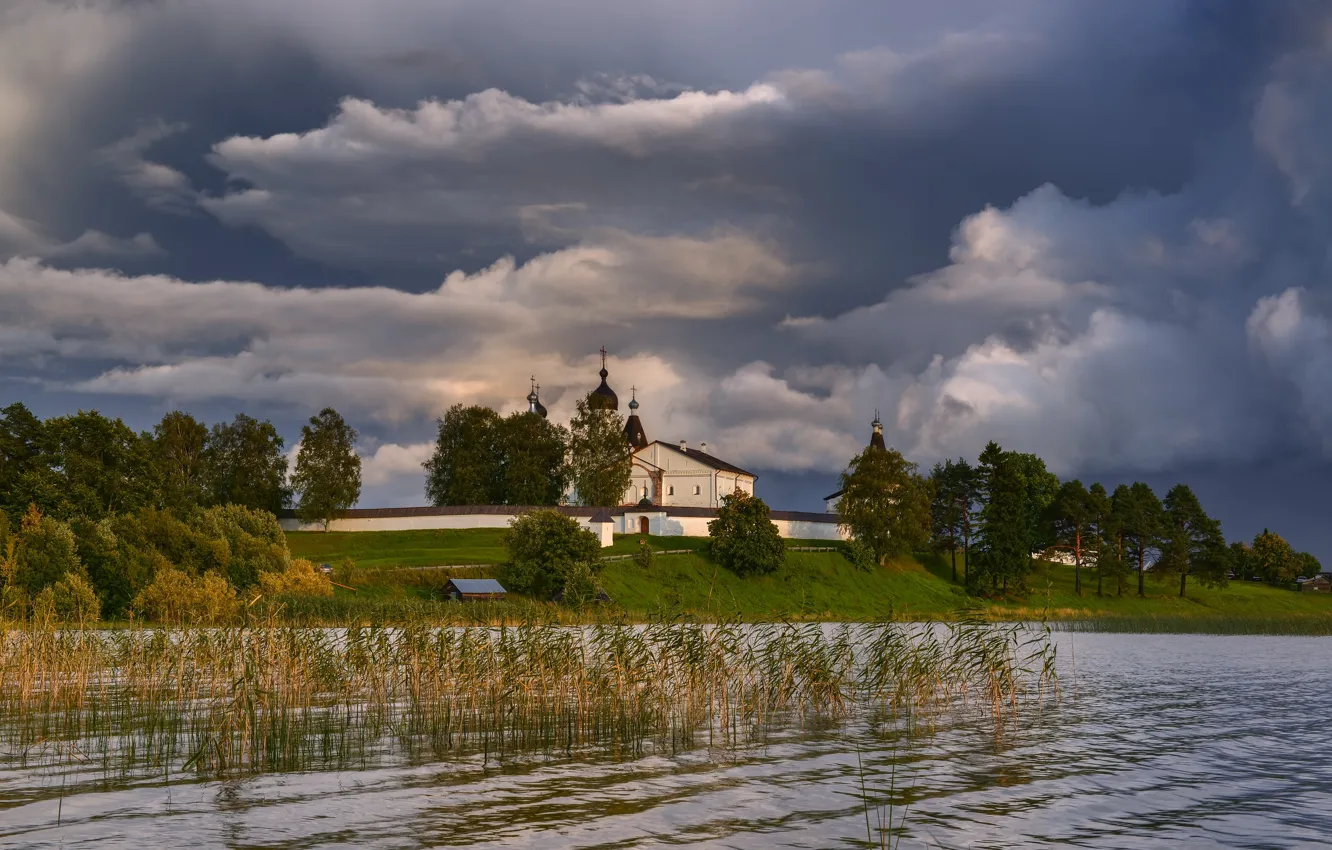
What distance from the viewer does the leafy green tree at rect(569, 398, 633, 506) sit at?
386ft

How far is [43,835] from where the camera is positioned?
11852 millimetres

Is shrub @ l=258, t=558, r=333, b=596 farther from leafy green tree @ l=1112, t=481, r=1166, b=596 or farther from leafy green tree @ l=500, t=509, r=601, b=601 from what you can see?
leafy green tree @ l=1112, t=481, r=1166, b=596

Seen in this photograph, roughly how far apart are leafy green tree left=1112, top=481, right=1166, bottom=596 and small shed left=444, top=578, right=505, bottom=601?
65727 millimetres

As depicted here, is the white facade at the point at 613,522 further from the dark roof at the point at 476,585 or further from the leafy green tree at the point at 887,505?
the dark roof at the point at 476,585

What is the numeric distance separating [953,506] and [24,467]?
85.1m

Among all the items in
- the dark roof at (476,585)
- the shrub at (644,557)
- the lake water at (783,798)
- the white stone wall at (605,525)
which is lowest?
the lake water at (783,798)

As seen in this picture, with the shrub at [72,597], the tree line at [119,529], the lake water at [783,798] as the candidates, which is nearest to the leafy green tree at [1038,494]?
the tree line at [119,529]

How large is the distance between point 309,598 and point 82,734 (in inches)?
1389

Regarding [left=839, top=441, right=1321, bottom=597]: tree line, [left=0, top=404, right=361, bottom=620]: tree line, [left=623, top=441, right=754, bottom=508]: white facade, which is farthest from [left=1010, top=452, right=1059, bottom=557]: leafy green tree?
[left=0, top=404, right=361, bottom=620]: tree line

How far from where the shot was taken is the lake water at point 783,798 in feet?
40.7

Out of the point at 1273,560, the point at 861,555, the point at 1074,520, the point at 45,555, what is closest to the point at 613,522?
the point at 861,555

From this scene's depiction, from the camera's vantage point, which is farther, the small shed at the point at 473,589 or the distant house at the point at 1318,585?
the distant house at the point at 1318,585

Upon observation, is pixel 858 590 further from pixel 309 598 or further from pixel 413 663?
pixel 413 663

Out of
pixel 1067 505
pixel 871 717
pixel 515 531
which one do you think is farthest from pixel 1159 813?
pixel 1067 505
